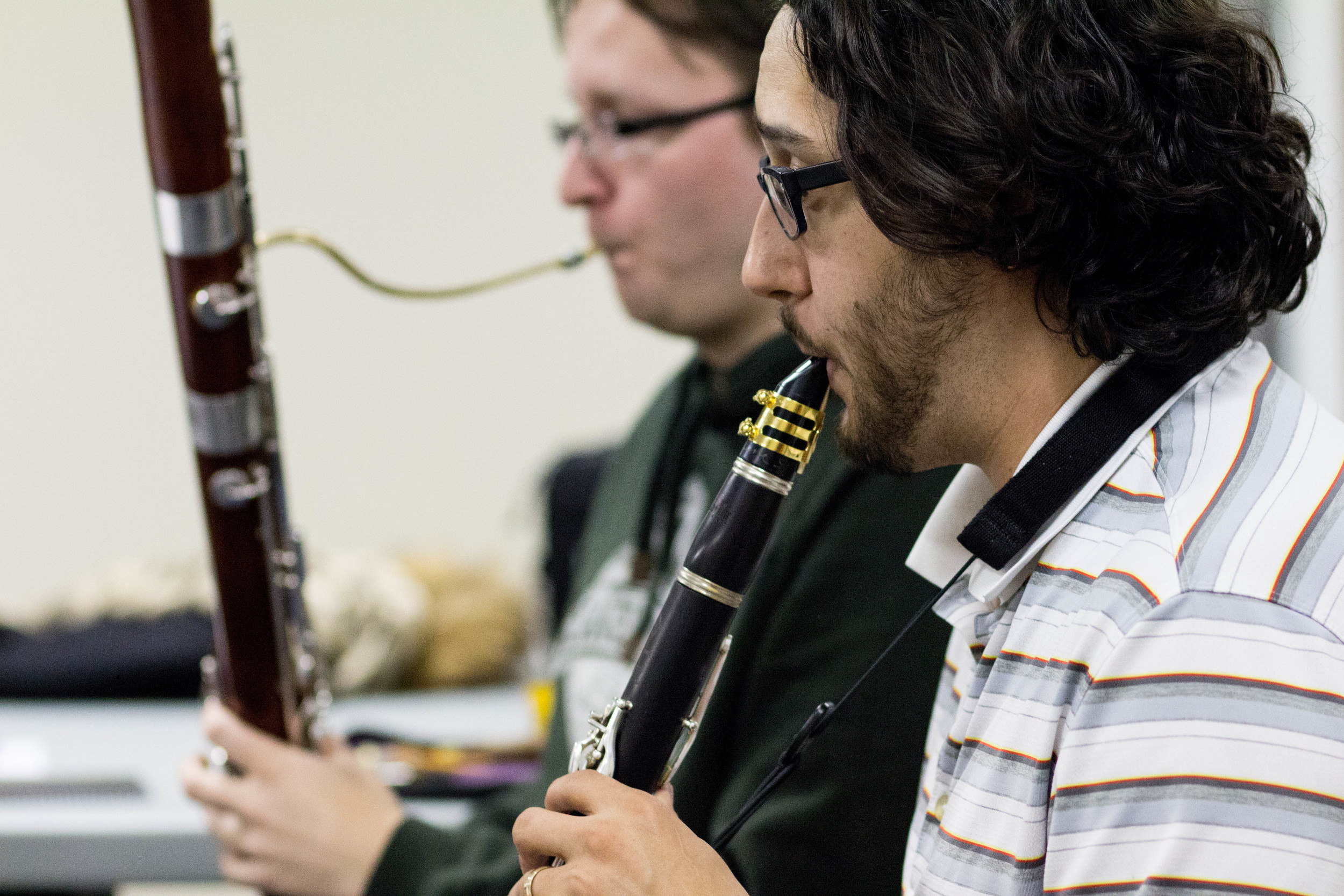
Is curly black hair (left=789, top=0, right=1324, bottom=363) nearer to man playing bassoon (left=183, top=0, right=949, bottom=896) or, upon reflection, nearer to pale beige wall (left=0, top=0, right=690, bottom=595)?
man playing bassoon (left=183, top=0, right=949, bottom=896)

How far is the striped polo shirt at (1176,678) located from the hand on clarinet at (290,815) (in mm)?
722

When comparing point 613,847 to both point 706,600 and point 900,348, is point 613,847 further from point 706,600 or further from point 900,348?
point 900,348

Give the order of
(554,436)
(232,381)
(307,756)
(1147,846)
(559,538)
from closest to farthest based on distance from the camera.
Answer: (1147,846)
(232,381)
(307,756)
(559,538)
(554,436)

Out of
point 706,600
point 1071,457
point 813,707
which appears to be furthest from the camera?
point 813,707

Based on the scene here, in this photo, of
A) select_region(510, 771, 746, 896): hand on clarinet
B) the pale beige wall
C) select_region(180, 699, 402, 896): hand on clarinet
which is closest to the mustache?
select_region(510, 771, 746, 896): hand on clarinet

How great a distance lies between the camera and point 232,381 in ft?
4.03

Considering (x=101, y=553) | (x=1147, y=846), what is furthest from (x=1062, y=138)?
(x=101, y=553)

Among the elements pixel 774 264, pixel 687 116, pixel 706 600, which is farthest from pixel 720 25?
pixel 706 600

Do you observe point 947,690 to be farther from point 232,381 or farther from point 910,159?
point 232,381

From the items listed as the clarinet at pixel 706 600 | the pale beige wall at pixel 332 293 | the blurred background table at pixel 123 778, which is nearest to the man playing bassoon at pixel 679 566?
the clarinet at pixel 706 600

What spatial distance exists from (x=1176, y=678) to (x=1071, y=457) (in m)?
0.17

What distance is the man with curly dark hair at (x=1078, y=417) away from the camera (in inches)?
27.1

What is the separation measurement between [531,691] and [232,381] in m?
1.09

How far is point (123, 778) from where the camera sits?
1.81 m
